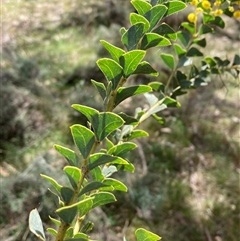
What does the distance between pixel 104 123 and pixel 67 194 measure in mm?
82

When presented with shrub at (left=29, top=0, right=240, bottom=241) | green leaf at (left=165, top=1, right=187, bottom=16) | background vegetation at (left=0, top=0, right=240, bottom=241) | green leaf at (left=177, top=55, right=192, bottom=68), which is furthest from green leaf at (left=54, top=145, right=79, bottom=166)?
background vegetation at (left=0, top=0, right=240, bottom=241)

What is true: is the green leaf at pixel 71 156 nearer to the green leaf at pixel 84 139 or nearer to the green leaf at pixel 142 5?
the green leaf at pixel 84 139

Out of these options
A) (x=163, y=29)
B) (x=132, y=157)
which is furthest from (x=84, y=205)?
(x=132, y=157)

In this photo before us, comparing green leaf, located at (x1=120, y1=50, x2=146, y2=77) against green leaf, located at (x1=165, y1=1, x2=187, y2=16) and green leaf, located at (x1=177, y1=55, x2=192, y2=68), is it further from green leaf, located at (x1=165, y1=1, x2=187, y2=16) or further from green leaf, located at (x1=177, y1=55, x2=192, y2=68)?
green leaf, located at (x1=177, y1=55, x2=192, y2=68)

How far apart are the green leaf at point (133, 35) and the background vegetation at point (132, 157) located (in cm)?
90

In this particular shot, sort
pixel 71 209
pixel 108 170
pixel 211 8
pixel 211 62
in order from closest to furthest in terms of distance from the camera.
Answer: pixel 71 209 → pixel 108 170 → pixel 211 8 → pixel 211 62

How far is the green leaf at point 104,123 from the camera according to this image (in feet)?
1.47

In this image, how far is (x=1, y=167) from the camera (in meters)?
1.78

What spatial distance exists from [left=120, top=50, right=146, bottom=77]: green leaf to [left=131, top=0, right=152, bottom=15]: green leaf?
73 millimetres

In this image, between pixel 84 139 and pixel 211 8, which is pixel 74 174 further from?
pixel 211 8

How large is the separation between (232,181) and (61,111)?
0.87 meters

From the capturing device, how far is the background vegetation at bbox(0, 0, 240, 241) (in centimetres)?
166

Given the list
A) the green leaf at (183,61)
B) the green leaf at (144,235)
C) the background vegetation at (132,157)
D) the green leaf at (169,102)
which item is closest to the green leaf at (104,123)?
the green leaf at (144,235)

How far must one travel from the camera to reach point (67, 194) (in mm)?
455
